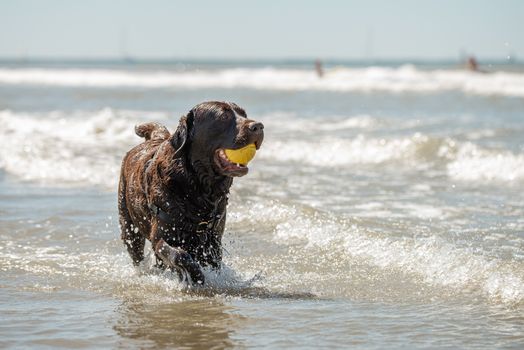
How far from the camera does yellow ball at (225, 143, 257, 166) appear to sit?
19.4 feet

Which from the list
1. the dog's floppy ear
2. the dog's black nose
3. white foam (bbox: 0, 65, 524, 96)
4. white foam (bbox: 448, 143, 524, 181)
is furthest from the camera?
white foam (bbox: 0, 65, 524, 96)

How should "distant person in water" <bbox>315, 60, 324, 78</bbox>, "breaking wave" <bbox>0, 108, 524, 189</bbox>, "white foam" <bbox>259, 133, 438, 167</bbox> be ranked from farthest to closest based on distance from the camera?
"distant person in water" <bbox>315, 60, 324, 78</bbox>, "white foam" <bbox>259, 133, 438, 167</bbox>, "breaking wave" <bbox>0, 108, 524, 189</bbox>

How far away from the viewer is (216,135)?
605 centimetres

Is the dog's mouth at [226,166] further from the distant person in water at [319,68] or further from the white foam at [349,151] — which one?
the distant person in water at [319,68]

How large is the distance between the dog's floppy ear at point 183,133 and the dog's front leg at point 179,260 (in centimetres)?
71

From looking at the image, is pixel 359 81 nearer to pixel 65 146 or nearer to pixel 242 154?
pixel 65 146

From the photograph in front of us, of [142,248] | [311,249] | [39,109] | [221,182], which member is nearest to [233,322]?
[221,182]

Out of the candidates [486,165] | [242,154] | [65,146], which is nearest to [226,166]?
[242,154]

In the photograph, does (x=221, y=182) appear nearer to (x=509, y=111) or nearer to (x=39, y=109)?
(x=509, y=111)

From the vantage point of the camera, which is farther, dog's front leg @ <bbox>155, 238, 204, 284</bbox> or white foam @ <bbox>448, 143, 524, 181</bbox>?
white foam @ <bbox>448, 143, 524, 181</bbox>

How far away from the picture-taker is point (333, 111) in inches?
1054

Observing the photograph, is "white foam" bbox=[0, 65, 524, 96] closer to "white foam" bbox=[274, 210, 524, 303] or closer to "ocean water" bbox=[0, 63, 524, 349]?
"ocean water" bbox=[0, 63, 524, 349]

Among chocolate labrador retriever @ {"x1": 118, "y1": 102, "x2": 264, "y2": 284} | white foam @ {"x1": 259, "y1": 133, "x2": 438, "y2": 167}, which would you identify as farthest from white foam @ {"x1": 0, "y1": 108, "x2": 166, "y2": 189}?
chocolate labrador retriever @ {"x1": 118, "y1": 102, "x2": 264, "y2": 284}

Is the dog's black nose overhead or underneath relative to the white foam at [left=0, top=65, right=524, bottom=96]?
underneath
